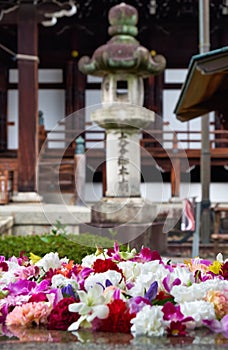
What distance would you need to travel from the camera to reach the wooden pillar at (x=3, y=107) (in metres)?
17.0

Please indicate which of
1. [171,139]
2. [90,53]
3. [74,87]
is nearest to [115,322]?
[171,139]

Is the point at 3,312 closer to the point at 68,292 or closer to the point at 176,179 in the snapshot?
the point at 68,292

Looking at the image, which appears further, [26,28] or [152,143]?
[152,143]

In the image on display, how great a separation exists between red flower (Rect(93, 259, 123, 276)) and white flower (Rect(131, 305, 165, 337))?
0.54 meters

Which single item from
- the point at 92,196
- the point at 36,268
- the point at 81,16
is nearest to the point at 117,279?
the point at 36,268

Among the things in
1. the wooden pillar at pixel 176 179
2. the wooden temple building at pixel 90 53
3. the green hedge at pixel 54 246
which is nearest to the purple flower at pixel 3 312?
the green hedge at pixel 54 246

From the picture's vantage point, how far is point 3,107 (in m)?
17.3

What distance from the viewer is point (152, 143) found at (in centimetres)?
1666

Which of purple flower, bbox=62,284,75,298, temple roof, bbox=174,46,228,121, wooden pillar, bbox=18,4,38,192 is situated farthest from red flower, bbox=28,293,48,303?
wooden pillar, bbox=18,4,38,192

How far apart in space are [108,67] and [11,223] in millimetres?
2636

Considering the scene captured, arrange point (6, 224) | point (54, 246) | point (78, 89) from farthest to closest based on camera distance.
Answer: point (78, 89)
point (6, 224)
point (54, 246)

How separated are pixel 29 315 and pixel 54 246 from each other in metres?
3.95

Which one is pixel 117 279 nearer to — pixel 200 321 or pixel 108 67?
pixel 200 321

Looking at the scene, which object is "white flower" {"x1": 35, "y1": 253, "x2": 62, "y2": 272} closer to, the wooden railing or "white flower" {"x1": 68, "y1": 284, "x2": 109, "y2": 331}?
"white flower" {"x1": 68, "y1": 284, "x2": 109, "y2": 331}
